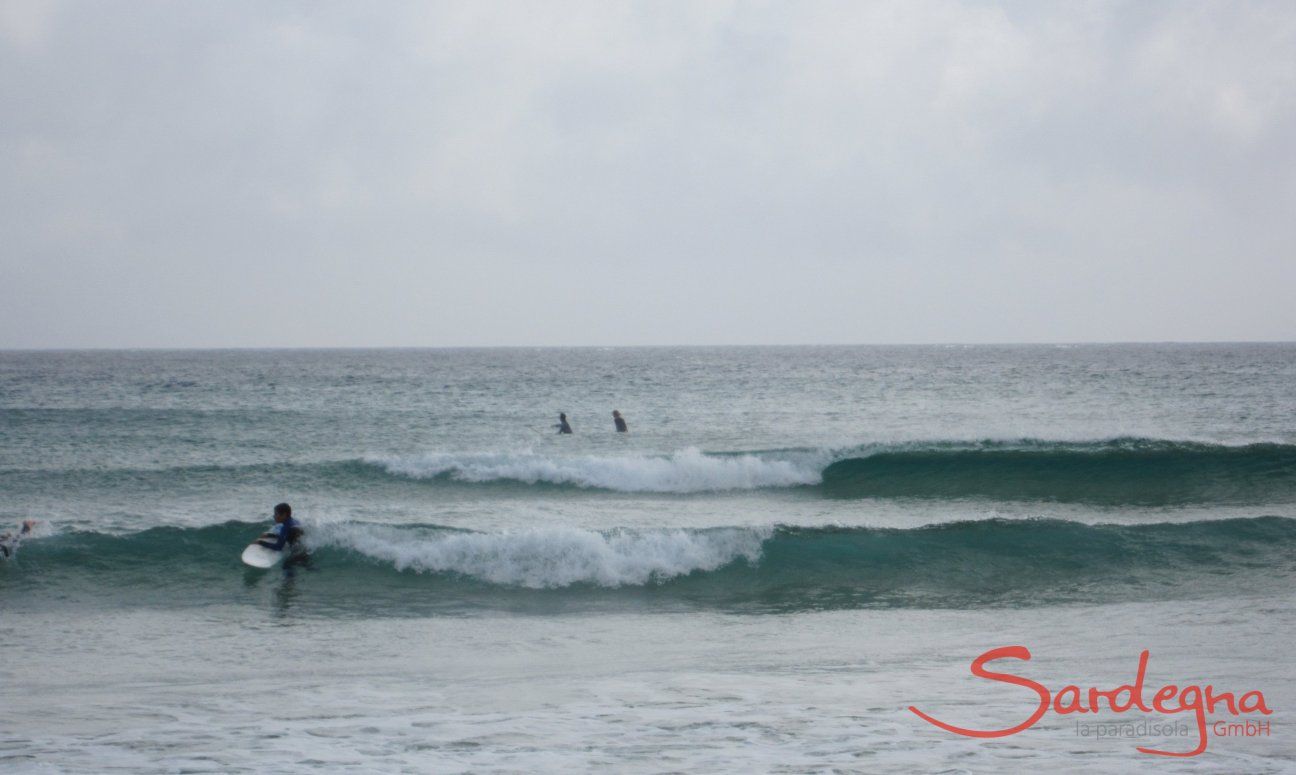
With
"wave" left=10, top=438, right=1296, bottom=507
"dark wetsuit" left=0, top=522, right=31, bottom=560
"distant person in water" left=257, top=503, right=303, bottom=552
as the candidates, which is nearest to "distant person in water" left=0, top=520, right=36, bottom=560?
"dark wetsuit" left=0, top=522, right=31, bottom=560

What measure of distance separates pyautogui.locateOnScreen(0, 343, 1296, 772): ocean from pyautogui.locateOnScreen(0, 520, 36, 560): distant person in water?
299 millimetres

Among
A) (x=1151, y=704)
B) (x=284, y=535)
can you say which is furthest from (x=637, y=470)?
(x=1151, y=704)

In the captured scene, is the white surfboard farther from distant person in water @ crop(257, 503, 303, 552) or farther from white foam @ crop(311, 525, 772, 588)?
white foam @ crop(311, 525, 772, 588)

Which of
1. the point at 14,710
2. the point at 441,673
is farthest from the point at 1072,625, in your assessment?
the point at 14,710

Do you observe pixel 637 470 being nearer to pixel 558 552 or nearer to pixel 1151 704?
pixel 558 552

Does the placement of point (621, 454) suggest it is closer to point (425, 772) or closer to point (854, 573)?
point (854, 573)

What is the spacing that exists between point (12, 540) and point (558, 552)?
746cm

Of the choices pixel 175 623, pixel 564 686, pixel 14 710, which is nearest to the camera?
pixel 14 710

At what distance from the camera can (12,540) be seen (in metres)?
13.4

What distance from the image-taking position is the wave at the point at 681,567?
11891 millimetres

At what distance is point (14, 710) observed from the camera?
7.18m

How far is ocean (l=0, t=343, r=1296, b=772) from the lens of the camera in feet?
21.2

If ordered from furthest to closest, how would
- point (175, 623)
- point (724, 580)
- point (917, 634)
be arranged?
point (724, 580), point (175, 623), point (917, 634)

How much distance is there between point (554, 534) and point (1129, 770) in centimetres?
871
